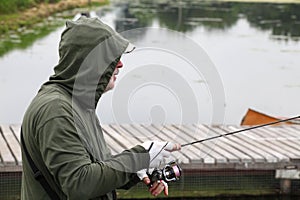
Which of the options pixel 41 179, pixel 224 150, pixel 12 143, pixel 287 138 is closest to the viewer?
pixel 41 179

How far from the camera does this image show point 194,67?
78.3 inches

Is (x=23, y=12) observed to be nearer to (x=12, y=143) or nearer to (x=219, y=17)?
(x=219, y=17)

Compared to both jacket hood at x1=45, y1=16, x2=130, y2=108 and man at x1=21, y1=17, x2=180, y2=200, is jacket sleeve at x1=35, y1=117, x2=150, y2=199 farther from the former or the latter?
jacket hood at x1=45, y1=16, x2=130, y2=108

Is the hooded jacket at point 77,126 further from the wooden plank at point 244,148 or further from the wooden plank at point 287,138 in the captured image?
the wooden plank at point 287,138

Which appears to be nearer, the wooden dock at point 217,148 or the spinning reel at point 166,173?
the spinning reel at point 166,173

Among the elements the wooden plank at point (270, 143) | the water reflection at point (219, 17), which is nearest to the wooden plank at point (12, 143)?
the wooden plank at point (270, 143)

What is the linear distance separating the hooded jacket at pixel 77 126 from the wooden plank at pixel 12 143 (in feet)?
9.04

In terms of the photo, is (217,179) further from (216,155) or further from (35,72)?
(35,72)

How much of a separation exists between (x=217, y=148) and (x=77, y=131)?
3.48 metres

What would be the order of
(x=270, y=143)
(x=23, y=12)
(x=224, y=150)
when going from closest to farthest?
(x=224, y=150) → (x=270, y=143) → (x=23, y=12)

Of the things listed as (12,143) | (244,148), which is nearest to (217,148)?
(244,148)

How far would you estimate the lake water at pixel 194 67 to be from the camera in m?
1.99

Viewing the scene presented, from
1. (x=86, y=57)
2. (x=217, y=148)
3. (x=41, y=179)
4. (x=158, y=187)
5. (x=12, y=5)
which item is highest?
(x=86, y=57)

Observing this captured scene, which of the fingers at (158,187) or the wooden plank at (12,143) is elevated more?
the fingers at (158,187)
